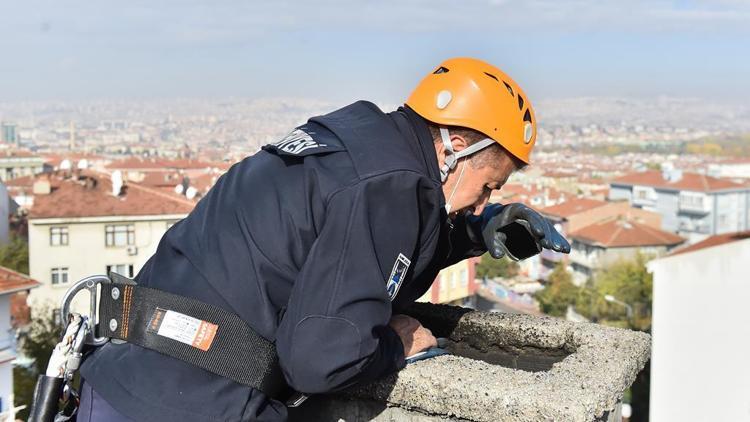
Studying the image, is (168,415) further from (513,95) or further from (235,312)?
(513,95)

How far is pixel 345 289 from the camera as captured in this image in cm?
187

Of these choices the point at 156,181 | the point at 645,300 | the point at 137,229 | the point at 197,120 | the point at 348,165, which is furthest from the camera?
the point at 197,120

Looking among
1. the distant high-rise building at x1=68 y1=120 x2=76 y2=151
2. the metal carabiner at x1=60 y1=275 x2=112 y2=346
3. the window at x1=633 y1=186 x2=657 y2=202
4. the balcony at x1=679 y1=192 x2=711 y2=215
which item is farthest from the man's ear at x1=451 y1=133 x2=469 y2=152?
the distant high-rise building at x1=68 y1=120 x2=76 y2=151

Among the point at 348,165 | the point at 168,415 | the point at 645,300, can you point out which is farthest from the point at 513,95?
the point at 645,300

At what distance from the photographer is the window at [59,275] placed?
38.9 meters

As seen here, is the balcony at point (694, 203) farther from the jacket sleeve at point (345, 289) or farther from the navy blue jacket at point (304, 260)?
the jacket sleeve at point (345, 289)

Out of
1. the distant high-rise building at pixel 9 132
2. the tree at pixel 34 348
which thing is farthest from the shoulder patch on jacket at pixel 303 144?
the distant high-rise building at pixel 9 132

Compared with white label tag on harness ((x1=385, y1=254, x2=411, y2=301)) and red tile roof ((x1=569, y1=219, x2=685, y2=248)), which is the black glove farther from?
red tile roof ((x1=569, y1=219, x2=685, y2=248))

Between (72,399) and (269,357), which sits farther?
(72,399)

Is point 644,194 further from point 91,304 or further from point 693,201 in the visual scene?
point 91,304

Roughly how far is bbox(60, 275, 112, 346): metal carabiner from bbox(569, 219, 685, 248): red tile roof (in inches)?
2443

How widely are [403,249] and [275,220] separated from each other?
302mm

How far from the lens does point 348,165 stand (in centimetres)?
197

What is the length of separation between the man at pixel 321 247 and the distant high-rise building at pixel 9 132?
→ 112 meters
